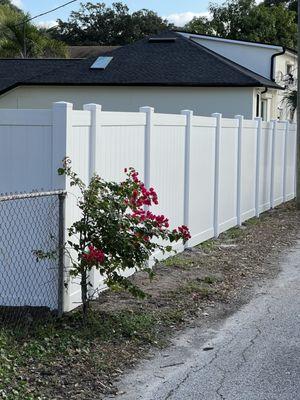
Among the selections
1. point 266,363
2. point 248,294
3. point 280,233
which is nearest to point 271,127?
point 280,233

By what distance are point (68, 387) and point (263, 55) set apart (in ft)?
77.9

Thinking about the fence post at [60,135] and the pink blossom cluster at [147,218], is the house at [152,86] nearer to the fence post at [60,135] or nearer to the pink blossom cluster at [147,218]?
the pink blossom cluster at [147,218]

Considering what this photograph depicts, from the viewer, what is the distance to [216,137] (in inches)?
494


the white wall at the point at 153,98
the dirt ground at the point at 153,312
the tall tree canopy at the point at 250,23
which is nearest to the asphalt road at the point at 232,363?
the dirt ground at the point at 153,312

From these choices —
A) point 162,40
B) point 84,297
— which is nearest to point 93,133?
point 84,297

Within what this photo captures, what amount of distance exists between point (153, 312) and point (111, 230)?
4.27ft

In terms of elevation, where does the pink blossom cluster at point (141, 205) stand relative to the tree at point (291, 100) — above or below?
below

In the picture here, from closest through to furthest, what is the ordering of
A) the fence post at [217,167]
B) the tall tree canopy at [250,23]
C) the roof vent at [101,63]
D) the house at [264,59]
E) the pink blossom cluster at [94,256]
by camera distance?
1. the pink blossom cluster at [94,256]
2. the fence post at [217,167]
3. the roof vent at [101,63]
4. the house at [264,59]
5. the tall tree canopy at [250,23]

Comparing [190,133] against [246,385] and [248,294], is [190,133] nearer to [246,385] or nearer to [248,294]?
[248,294]

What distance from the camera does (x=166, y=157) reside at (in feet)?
33.2

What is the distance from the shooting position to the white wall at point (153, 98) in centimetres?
2373

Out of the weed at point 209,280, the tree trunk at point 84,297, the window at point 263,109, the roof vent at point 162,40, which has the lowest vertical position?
the weed at point 209,280

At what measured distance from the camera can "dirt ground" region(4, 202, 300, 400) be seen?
547cm

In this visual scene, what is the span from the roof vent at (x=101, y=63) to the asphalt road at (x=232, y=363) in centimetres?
1795
